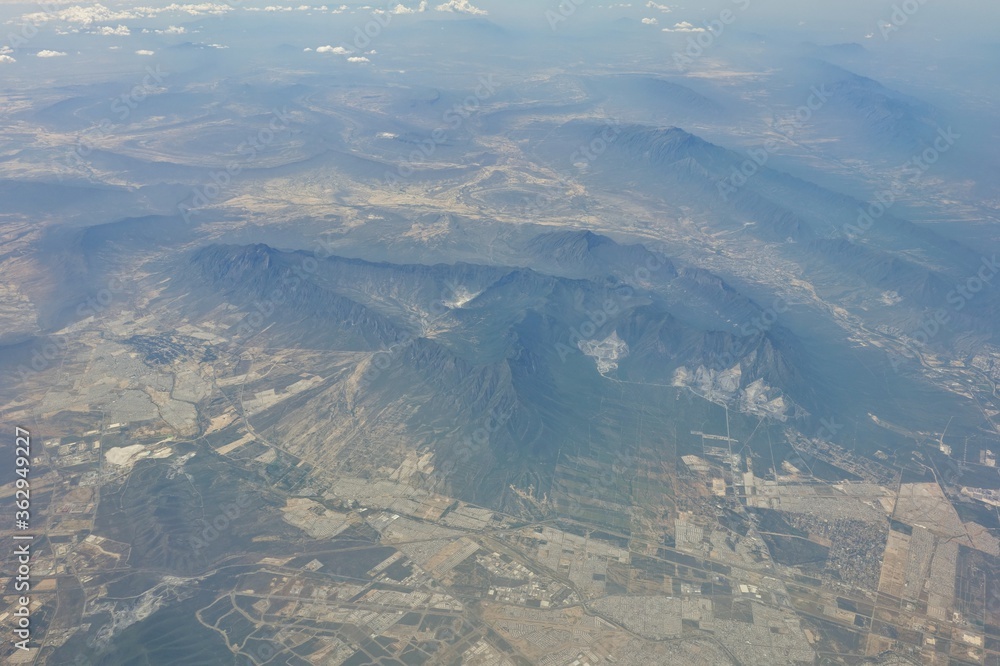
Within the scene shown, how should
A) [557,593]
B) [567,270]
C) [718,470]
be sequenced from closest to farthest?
[557,593] < [718,470] < [567,270]

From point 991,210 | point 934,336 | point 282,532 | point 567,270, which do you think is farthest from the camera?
point 991,210

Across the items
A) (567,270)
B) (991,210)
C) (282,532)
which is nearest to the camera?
(282,532)

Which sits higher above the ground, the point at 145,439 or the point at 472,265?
the point at 472,265

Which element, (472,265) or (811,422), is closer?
(811,422)

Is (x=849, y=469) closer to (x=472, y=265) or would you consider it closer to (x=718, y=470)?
(x=718, y=470)

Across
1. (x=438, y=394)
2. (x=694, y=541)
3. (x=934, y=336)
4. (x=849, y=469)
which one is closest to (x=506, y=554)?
(x=694, y=541)

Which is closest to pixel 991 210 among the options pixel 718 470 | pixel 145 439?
pixel 718 470

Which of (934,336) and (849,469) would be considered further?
(934,336)

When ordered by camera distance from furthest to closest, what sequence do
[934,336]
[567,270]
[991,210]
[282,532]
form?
[991,210]
[567,270]
[934,336]
[282,532]

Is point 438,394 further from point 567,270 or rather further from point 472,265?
point 567,270
